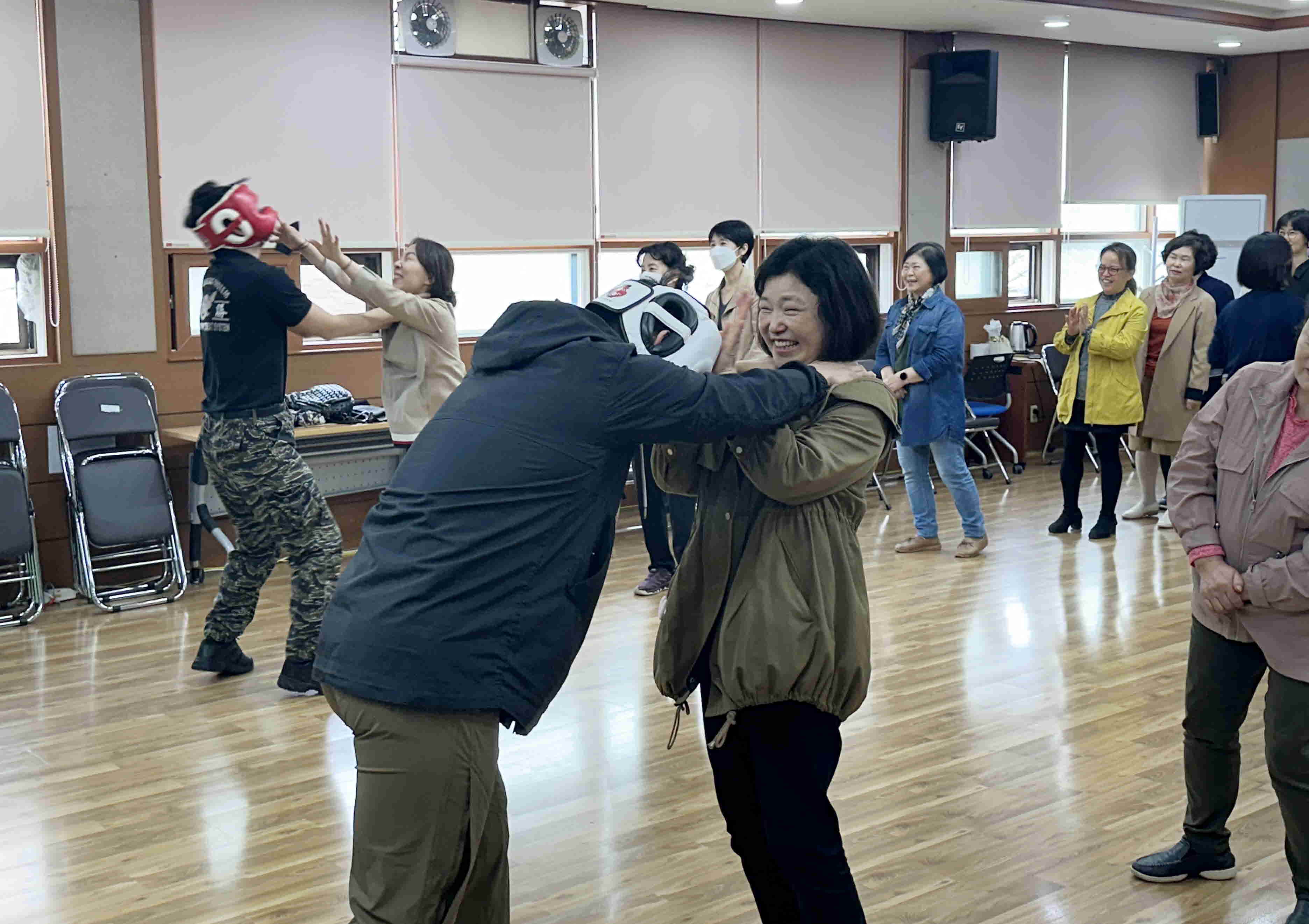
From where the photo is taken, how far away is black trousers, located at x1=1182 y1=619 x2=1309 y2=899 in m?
2.61

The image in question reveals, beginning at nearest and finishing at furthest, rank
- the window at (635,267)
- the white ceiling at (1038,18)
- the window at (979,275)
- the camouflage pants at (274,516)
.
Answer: the camouflage pants at (274,516), the window at (635,267), the white ceiling at (1038,18), the window at (979,275)

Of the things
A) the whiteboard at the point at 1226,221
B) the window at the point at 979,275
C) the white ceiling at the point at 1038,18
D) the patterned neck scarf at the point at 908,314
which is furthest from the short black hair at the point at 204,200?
the whiteboard at the point at 1226,221

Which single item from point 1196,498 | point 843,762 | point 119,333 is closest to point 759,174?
point 119,333

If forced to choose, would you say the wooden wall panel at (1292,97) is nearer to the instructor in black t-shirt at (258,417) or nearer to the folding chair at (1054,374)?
the folding chair at (1054,374)

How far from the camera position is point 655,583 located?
601cm

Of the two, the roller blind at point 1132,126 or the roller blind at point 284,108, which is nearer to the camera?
the roller blind at point 284,108

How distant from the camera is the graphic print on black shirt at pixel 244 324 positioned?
4.31 m

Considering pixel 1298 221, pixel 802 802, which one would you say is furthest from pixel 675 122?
pixel 802 802

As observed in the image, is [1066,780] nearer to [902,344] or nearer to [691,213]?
[902,344]

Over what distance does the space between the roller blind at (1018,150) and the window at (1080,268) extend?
45 cm

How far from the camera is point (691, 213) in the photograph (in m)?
8.26

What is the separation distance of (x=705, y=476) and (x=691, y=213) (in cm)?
622

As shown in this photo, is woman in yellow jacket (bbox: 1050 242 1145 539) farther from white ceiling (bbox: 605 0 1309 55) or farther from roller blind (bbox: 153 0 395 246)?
roller blind (bbox: 153 0 395 246)

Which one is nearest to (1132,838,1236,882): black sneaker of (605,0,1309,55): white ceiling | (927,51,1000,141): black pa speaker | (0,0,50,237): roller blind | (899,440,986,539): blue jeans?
(899,440,986,539): blue jeans
